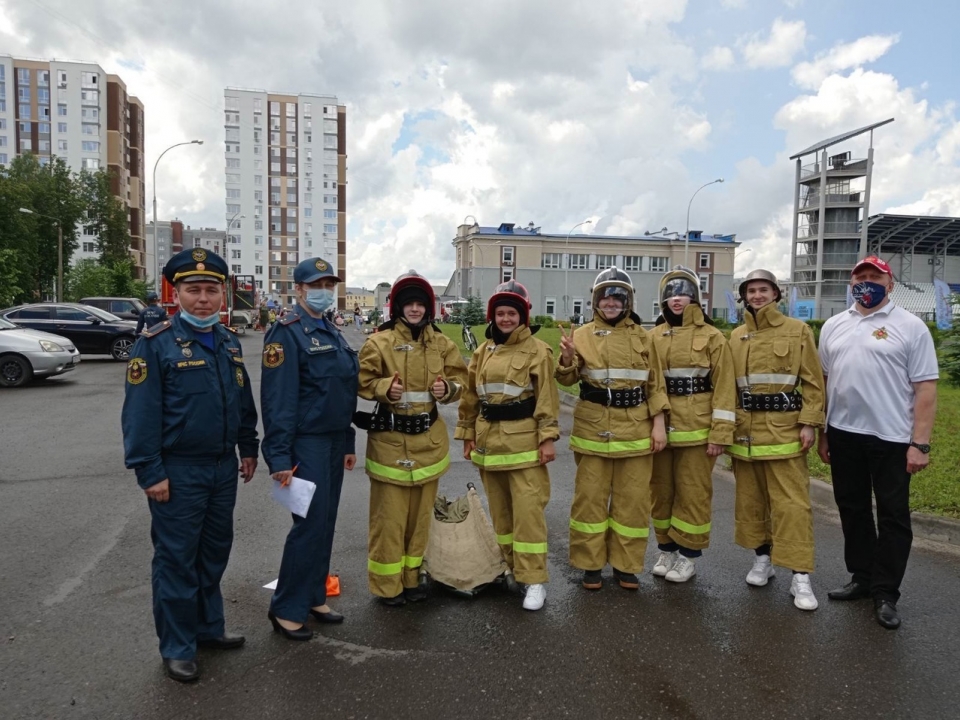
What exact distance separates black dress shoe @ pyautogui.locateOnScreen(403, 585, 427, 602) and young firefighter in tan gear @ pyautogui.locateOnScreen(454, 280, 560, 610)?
60cm

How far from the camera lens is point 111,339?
20.5 m

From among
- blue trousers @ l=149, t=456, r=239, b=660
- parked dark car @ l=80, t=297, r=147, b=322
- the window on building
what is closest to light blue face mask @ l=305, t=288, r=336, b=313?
blue trousers @ l=149, t=456, r=239, b=660

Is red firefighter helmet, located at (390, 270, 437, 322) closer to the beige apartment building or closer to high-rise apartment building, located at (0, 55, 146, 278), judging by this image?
the beige apartment building

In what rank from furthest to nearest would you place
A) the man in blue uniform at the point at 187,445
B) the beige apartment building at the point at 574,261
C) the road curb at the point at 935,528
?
the beige apartment building at the point at 574,261 < the road curb at the point at 935,528 < the man in blue uniform at the point at 187,445

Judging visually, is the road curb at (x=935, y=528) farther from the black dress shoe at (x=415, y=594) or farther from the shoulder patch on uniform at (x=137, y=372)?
the shoulder patch on uniform at (x=137, y=372)

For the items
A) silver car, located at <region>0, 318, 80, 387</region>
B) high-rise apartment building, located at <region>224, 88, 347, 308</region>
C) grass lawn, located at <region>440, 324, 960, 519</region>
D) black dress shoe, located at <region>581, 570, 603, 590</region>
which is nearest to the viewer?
black dress shoe, located at <region>581, 570, 603, 590</region>

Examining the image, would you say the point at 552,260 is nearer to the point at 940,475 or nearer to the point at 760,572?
the point at 940,475

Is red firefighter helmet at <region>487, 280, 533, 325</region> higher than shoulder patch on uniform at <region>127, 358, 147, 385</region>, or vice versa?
red firefighter helmet at <region>487, 280, 533, 325</region>

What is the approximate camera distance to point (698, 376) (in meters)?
4.68

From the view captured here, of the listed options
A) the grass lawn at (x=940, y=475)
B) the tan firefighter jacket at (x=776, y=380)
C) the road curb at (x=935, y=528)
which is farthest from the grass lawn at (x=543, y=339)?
the tan firefighter jacket at (x=776, y=380)

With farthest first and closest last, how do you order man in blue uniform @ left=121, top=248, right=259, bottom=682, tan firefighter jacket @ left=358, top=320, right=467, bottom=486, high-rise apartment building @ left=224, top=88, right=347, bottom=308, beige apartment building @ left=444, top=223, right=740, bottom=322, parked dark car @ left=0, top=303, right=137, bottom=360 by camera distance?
high-rise apartment building @ left=224, top=88, right=347, bottom=308 < beige apartment building @ left=444, top=223, right=740, bottom=322 < parked dark car @ left=0, top=303, right=137, bottom=360 < tan firefighter jacket @ left=358, top=320, right=467, bottom=486 < man in blue uniform @ left=121, top=248, right=259, bottom=682

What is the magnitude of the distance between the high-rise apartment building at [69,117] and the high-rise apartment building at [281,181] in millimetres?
19569

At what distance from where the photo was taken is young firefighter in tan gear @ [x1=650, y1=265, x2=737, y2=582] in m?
4.57

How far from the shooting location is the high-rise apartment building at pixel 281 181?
10756 cm
